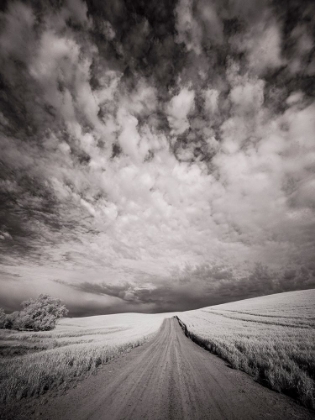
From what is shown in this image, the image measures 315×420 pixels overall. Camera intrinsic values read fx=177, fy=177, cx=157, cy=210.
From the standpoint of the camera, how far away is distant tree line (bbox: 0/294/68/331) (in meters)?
44.3

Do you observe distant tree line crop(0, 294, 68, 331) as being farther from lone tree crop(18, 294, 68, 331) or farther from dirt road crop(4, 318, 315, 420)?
dirt road crop(4, 318, 315, 420)

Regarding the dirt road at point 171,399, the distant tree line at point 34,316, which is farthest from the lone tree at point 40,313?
the dirt road at point 171,399

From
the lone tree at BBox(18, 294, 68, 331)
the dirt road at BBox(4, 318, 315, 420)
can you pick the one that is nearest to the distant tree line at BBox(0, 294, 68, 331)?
the lone tree at BBox(18, 294, 68, 331)

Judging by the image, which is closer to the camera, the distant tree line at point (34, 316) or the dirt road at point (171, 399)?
the dirt road at point (171, 399)

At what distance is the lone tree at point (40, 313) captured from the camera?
145 ft

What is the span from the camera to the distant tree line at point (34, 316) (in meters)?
44.3

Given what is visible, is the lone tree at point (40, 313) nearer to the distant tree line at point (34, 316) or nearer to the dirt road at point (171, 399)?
the distant tree line at point (34, 316)

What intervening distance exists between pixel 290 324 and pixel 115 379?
23.9 metres

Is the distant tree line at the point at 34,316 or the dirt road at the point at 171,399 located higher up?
the distant tree line at the point at 34,316

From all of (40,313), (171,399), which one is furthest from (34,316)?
(171,399)

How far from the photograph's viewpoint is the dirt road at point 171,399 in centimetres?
522

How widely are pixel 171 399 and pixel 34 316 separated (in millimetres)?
55096

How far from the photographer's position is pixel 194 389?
6988mm

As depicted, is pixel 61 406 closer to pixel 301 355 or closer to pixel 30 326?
pixel 301 355
